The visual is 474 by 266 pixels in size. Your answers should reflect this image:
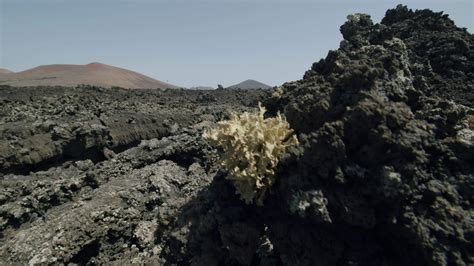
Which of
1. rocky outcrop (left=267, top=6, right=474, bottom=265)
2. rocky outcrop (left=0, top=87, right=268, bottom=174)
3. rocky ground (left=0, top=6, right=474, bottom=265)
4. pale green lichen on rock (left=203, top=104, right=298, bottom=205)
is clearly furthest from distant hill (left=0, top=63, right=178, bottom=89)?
rocky outcrop (left=267, top=6, right=474, bottom=265)

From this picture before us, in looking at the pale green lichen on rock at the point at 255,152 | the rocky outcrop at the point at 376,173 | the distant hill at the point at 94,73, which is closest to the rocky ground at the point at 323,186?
the rocky outcrop at the point at 376,173

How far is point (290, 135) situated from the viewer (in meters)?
6.86

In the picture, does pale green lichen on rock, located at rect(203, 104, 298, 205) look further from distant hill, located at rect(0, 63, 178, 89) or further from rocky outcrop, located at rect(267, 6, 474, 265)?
distant hill, located at rect(0, 63, 178, 89)

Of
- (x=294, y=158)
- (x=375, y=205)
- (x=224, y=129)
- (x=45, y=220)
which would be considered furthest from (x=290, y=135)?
(x=45, y=220)

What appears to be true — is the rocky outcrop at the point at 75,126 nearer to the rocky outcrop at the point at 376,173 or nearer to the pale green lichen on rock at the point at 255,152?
the pale green lichen on rock at the point at 255,152

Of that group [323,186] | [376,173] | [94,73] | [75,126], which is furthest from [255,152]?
[94,73]

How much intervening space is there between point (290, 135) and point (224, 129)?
1.25m

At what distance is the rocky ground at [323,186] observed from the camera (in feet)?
18.2

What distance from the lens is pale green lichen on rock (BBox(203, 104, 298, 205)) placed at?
6594mm

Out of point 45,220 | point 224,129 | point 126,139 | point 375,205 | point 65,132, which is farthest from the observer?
point 126,139

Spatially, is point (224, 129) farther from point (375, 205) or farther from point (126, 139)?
→ point (126, 139)

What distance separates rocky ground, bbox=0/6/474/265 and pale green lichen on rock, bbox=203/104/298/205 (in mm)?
221

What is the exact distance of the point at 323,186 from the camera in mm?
6020

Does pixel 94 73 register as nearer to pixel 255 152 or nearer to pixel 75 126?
pixel 75 126
